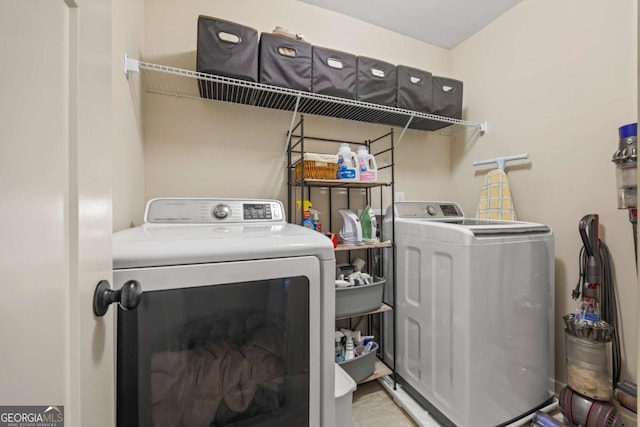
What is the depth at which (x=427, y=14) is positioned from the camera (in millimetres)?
1975

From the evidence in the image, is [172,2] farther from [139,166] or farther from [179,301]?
[179,301]

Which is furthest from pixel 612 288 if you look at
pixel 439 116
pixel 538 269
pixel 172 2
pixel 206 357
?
pixel 172 2

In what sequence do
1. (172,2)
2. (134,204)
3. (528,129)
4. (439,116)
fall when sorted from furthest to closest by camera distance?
1. (439,116)
2. (528,129)
3. (172,2)
4. (134,204)

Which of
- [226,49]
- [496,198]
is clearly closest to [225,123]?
[226,49]

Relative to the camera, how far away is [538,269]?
55.4 inches

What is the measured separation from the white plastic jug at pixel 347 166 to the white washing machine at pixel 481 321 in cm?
49

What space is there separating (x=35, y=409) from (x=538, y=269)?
1.89 m

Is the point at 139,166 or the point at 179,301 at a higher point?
the point at 139,166

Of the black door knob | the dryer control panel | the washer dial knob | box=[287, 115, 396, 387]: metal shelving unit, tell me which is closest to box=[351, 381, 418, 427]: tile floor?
box=[287, 115, 396, 387]: metal shelving unit

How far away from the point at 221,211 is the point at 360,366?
126 centimetres

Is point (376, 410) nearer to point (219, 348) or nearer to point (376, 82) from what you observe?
point (219, 348)

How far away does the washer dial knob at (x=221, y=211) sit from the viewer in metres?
1.36

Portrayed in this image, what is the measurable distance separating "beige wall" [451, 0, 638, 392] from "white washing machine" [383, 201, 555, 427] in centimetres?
32

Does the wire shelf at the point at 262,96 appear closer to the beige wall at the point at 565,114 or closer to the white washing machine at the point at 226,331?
the beige wall at the point at 565,114
